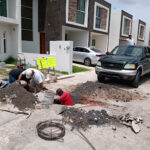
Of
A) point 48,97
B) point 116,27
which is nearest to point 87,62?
point 48,97

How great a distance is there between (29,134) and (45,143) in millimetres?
521

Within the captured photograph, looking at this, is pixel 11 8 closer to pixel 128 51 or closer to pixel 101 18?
pixel 128 51

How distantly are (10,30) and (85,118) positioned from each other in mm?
12064

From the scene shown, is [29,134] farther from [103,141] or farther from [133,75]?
[133,75]

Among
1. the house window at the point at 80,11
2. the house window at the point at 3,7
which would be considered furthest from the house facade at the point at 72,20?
the house window at the point at 3,7

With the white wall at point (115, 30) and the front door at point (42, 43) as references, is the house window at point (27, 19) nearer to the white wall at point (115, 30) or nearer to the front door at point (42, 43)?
the front door at point (42, 43)

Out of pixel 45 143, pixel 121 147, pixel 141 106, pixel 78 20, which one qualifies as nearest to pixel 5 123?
pixel 45 143

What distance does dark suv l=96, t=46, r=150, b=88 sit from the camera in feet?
23.4

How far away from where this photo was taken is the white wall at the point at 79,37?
1752cm

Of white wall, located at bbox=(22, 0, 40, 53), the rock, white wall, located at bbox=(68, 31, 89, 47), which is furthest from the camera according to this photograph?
white wall, located at bbox=(68, 31, 89, 47)

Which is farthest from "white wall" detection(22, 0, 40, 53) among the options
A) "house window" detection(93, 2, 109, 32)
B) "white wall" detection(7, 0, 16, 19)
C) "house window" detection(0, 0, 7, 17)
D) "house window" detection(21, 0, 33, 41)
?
"house window" detection(93, 2, 109, 32)

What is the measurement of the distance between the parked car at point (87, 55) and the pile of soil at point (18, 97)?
9.01 metres

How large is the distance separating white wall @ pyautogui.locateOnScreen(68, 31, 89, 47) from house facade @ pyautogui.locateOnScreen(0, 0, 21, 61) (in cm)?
696

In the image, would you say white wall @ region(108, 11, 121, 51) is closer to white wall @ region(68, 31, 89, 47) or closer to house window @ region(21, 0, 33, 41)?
white wall @ region(68, 31, 89, 47)
